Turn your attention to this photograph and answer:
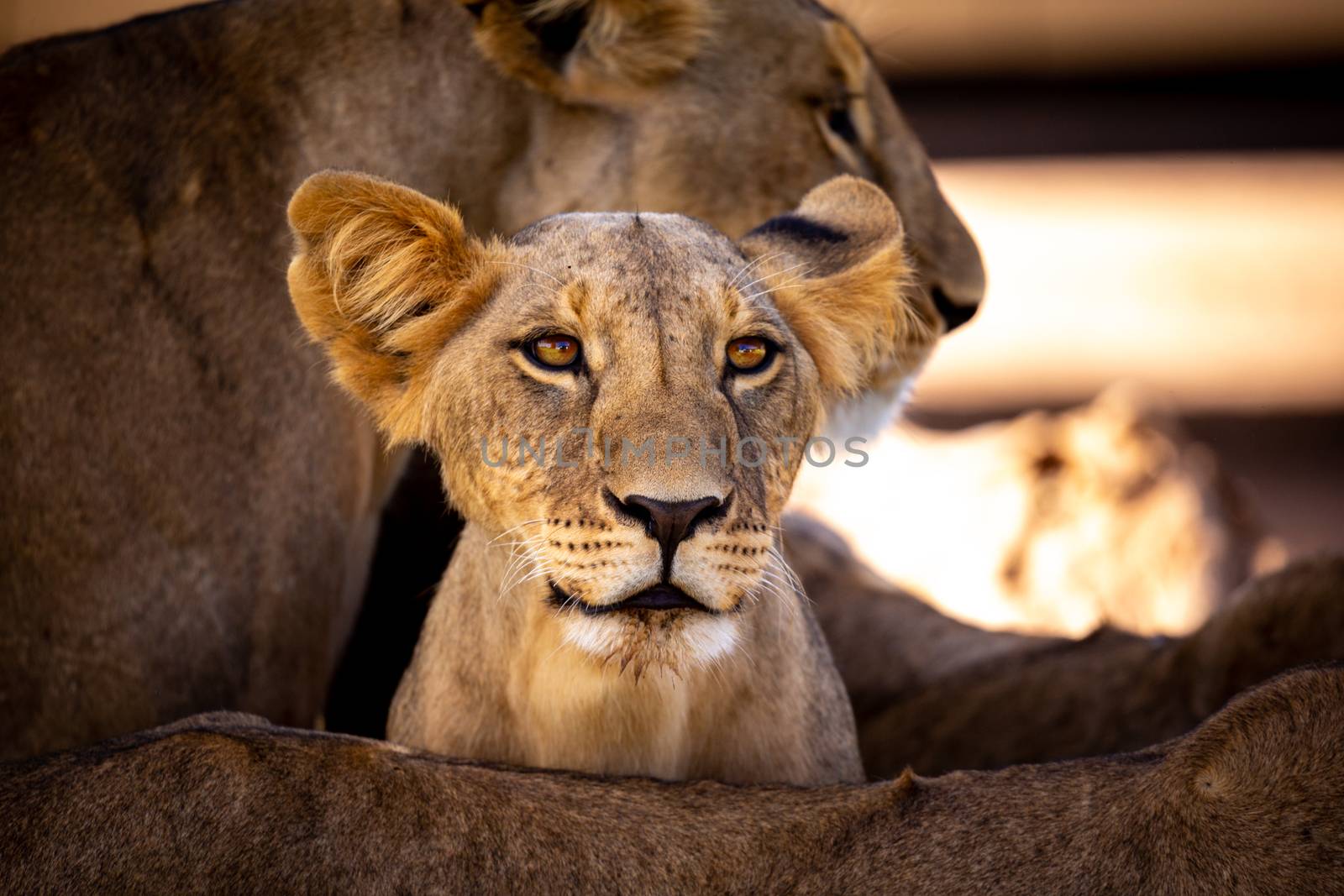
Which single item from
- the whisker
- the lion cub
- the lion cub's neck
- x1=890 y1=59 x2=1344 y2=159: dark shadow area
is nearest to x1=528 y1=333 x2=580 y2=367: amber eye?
the lion cub

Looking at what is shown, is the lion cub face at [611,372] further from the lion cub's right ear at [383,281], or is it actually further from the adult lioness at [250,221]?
the adult lioness at [250,221]

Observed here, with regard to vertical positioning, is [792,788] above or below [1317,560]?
above

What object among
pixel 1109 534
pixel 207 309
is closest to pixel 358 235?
pixel 207 309

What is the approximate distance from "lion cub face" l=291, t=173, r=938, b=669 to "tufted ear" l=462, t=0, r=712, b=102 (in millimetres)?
911

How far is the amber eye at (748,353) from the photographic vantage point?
291 centimetres

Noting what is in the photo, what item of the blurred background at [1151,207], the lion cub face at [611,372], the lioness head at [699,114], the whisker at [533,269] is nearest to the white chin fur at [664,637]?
the lion cub face at [611,372]

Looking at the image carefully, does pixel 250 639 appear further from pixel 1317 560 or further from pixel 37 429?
pixel 1317 560

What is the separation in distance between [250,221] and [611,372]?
54.9 inches

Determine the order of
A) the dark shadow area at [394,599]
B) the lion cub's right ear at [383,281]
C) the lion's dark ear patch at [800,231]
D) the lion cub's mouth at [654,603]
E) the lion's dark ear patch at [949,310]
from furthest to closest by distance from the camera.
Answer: the dark shadow area at [394,599], the lion's dark ear patch at [949,310], the lion's dark ear patch at [800,231], the lion cub's right ear at [383,281], the lion cub's mouth at [654,603]

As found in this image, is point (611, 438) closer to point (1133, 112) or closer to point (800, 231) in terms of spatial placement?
point (800, 231)

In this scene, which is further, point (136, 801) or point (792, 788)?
point (792, 788)

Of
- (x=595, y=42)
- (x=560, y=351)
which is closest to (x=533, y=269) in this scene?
(x=560, y=351)

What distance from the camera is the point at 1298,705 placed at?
2.58 metres

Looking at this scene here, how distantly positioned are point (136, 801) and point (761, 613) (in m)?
1.14
